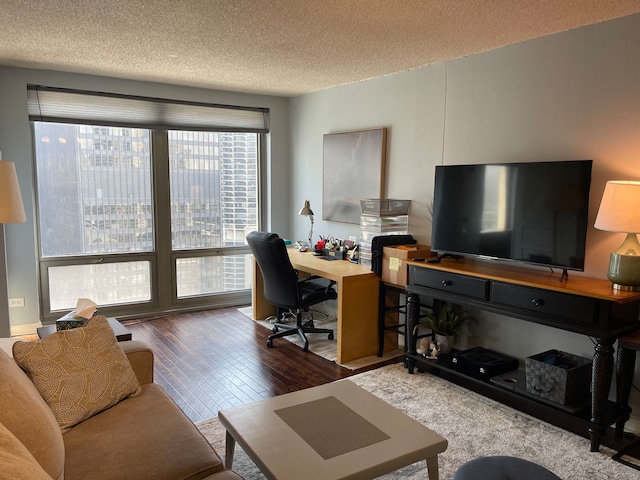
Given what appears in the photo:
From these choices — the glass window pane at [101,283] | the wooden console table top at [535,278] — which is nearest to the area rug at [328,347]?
the wooden console table top at [535,278]

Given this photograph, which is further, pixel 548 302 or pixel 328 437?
pixel 548 302

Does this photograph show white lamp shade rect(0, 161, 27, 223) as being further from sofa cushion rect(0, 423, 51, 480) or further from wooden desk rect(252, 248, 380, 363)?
wooden desk rect(252, 248, 380, 363)

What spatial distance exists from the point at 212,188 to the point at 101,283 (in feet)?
5.00

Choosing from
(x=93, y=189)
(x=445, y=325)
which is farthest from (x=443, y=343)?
(x=93, y=189)

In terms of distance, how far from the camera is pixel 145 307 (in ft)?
16.7

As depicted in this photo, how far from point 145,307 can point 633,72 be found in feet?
15.2

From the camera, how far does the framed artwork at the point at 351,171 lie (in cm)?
439

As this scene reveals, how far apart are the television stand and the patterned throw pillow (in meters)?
2.04

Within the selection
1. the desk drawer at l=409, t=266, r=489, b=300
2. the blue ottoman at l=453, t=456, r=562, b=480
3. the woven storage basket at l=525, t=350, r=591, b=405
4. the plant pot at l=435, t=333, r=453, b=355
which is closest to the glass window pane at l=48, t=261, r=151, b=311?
the desk drawer at l=409, t=266, r=489, b=300

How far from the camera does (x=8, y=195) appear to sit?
2.54 m

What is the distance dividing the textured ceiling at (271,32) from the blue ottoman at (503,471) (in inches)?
85.1

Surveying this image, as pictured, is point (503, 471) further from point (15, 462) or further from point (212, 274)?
point (212, 274)

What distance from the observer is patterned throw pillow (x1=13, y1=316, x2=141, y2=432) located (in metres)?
1.91

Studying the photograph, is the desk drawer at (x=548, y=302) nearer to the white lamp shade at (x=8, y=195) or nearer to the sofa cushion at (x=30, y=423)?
the sofa cushion at (x=30, y=423)
